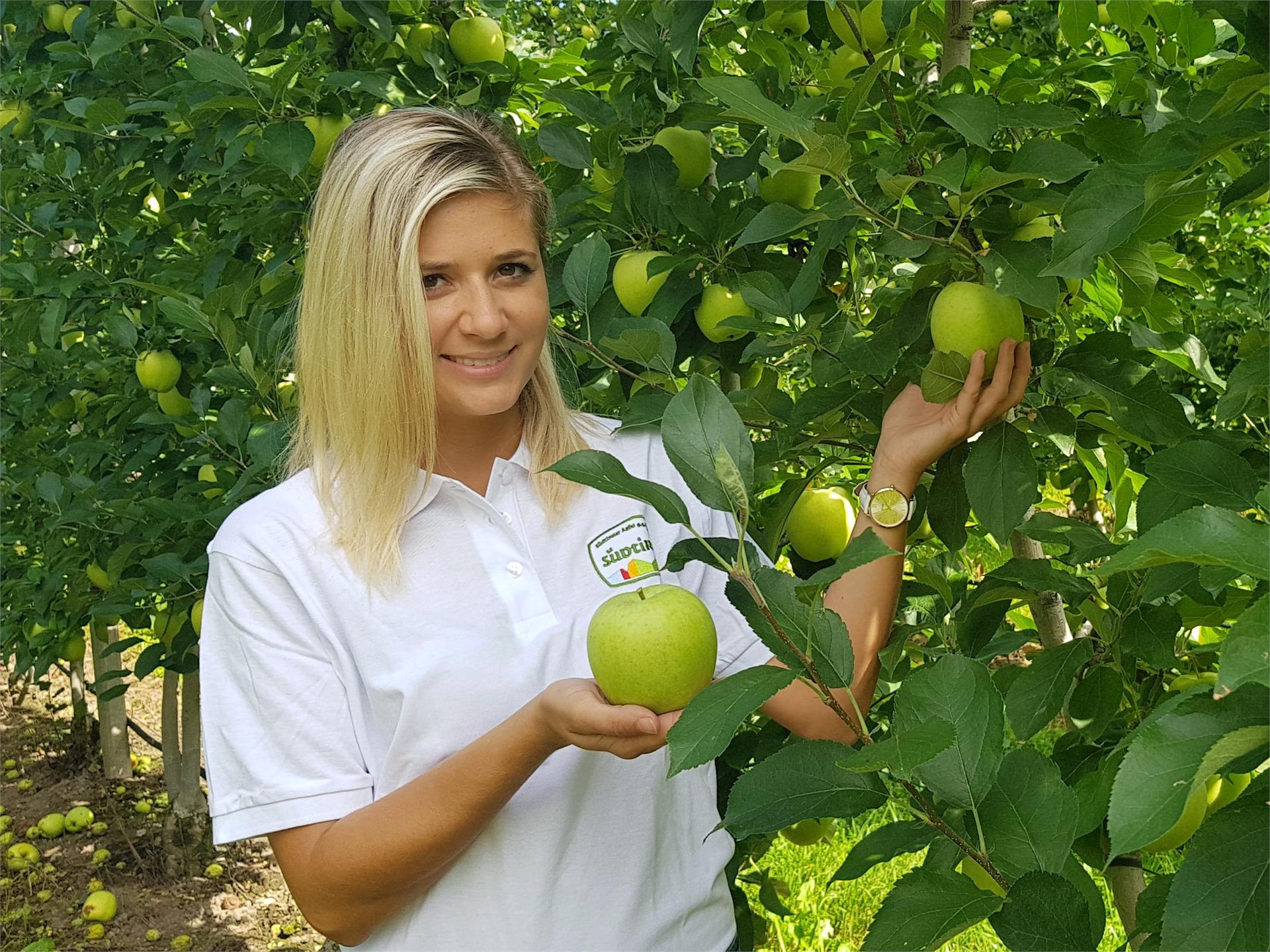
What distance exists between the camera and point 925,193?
4.44 feet

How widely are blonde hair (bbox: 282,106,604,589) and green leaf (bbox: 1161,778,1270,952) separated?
0.90 m

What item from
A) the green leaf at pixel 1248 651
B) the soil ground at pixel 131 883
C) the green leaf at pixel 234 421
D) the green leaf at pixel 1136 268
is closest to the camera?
the green leaf at pixel 1248 651

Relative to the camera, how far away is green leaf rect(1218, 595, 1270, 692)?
0.63m

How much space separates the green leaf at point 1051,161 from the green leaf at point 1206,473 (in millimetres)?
293

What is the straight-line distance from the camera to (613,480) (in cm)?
99

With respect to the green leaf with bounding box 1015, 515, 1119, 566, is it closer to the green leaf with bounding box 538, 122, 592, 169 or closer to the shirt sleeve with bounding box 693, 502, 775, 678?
the shirt sleeve with bounding box 693, 502, 775, 678

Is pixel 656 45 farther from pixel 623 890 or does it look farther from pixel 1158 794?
pixel 1158 794

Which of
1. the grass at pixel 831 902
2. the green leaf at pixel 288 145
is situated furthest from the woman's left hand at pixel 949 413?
the grass at pixel 831 902

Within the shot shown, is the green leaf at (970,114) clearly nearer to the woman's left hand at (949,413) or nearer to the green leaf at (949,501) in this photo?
the woman's left hand at (949,413)

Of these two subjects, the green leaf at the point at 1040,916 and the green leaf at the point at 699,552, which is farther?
the green leaf at the point at 699,552

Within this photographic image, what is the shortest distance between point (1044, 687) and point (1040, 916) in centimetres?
58

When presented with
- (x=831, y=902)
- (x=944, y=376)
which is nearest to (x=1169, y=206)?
(x=944, y=376)

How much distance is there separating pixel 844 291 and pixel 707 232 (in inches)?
12.8

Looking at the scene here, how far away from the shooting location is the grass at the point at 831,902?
9.66ft
